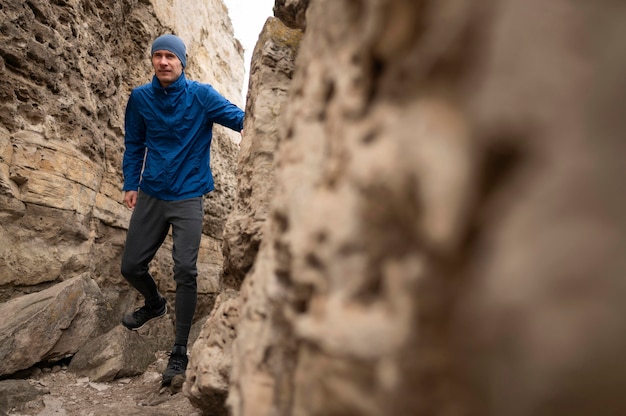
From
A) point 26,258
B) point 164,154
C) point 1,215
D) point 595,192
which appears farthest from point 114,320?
point 595,192

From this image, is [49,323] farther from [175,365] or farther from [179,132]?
[179,132]

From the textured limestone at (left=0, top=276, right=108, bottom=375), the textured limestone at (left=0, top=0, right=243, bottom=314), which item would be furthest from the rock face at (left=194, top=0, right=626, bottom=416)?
the textured limestone at (left=0, top=0, right=243, bottom=314)

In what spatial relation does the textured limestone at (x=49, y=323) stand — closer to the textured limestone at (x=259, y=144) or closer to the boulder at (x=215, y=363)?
the boulder at (x=215, y=363)

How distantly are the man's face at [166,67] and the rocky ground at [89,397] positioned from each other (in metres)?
1.68

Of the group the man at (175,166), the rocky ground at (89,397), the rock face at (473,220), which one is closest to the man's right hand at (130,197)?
the man at (175,166)

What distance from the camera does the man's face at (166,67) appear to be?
8.21ft

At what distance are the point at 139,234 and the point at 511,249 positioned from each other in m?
2.48

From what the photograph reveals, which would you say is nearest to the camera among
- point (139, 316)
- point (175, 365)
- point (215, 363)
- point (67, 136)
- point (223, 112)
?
point (215, 363)

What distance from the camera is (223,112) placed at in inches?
95.2

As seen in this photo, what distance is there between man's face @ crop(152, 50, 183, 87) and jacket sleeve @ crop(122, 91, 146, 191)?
0.24 m

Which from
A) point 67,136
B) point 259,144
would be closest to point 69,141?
point 67,136

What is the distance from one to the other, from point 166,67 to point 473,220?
247cm

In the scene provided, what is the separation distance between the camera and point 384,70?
22.8 inches

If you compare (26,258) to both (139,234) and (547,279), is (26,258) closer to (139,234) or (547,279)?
(139,234)
